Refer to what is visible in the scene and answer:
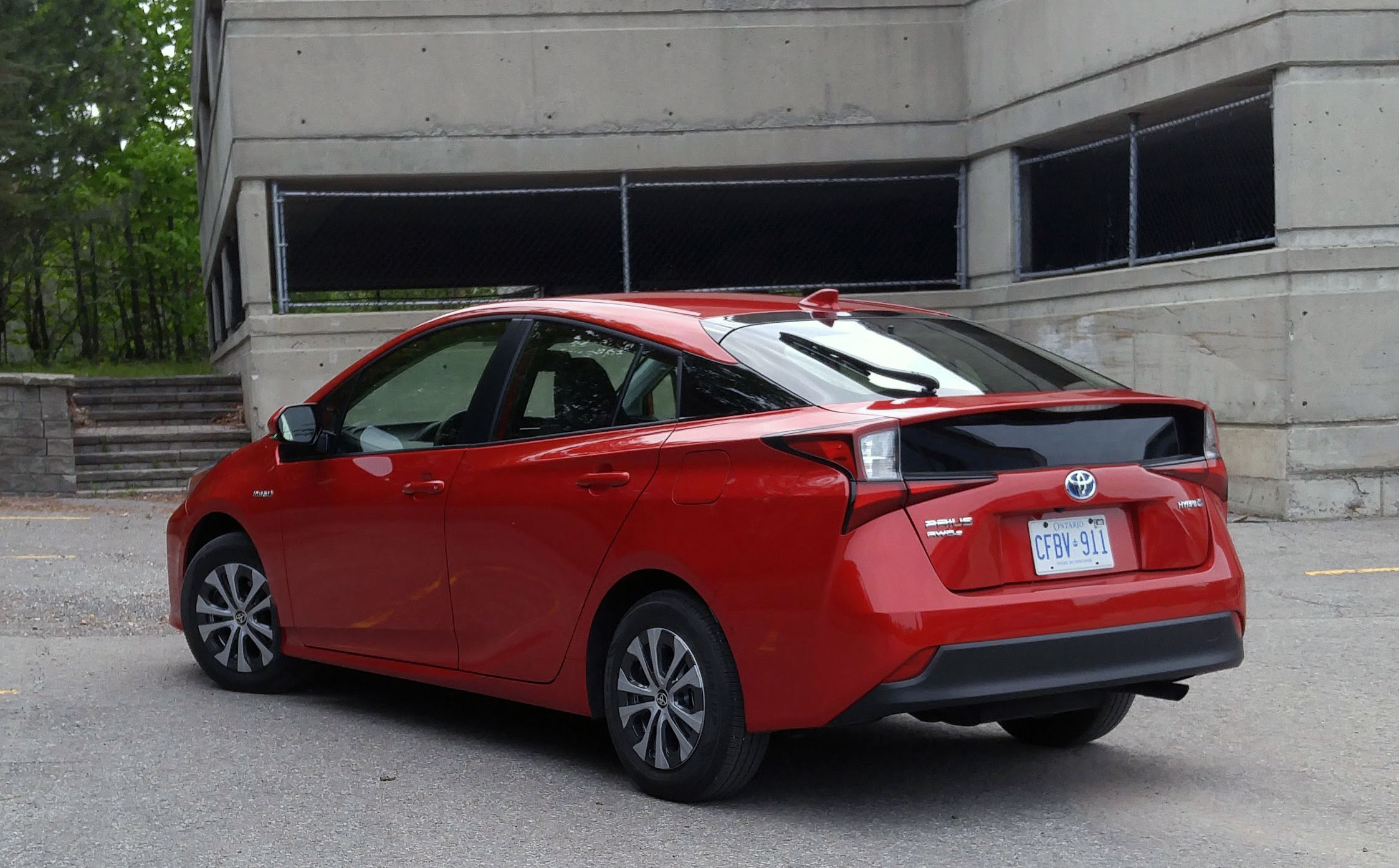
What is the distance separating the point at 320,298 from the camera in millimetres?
34875

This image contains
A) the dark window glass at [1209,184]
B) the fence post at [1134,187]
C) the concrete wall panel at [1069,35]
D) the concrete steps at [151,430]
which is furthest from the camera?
the concrete steps at [151,430]

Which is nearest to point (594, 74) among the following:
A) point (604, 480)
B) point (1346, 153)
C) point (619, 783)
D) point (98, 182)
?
point (1346, 153)

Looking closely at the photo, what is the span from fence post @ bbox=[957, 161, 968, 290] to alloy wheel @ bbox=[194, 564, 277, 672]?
1203cm

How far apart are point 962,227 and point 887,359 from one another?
502 inches

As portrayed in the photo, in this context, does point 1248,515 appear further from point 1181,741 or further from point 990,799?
point 990,799

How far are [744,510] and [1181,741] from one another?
2.17m

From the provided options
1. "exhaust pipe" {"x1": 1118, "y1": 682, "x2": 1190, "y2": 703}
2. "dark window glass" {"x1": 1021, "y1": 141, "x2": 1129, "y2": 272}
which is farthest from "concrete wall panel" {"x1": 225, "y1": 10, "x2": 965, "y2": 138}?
"exhaust pipe" {"x1": 1118, "y1": 682, "x2": 1190, "y2": 703}

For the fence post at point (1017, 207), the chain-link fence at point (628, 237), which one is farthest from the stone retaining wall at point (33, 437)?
the fence post at point (1017, 207)

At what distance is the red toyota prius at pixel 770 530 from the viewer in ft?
14.2

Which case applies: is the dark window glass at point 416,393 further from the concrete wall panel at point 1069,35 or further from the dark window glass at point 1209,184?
the dark window glass at point 1209,184

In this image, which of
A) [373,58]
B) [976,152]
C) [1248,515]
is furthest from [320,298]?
[1248,515]

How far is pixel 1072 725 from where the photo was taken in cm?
547

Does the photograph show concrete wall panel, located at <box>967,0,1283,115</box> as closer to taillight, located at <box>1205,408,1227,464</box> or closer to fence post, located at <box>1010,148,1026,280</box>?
fence post, located at <box>1010,148,1026,280</box>

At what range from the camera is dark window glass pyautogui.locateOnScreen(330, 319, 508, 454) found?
5828mm
